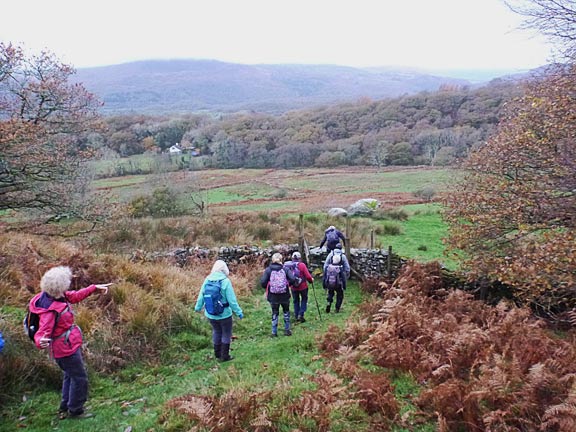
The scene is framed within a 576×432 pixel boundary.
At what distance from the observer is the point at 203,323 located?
894cm

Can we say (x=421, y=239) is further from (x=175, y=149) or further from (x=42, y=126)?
(x=175, y=149)

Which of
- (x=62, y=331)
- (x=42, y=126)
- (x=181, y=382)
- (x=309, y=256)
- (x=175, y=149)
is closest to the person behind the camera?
(x=62, y=331)

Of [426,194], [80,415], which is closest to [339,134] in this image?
[426,194]

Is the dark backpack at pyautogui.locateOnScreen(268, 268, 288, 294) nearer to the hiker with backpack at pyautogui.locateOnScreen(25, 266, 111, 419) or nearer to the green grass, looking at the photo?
the hiker with backpack at pyautogui.locateOnScreen(25, 266, 111, 419)

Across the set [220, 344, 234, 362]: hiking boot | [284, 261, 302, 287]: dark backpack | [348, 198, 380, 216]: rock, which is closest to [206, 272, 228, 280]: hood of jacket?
[220, 344, 234, 362]: hiking boot

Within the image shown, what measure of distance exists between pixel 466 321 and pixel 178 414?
17.5 ft

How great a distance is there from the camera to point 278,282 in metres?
8.80

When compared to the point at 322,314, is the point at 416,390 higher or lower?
higher

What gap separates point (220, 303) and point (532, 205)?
6.66m

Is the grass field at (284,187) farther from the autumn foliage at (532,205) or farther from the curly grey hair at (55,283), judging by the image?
the curly grey hair at (55,283)

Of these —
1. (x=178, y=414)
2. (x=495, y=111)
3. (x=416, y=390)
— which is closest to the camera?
(x=178, y=414)

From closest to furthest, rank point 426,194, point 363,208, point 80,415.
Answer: point 80,415 < point 363,208 < point 426,194

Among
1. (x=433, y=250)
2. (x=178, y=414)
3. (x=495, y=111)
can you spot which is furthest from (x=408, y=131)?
(x=178, y=414)

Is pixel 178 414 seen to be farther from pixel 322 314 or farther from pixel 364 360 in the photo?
pixel 322 314
